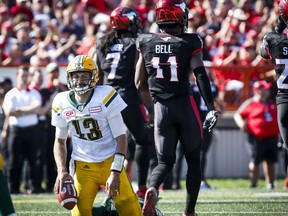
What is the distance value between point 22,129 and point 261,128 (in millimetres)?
3688

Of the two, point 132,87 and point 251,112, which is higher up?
point 132,87

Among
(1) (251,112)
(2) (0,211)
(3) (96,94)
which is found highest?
(3) (96,94)

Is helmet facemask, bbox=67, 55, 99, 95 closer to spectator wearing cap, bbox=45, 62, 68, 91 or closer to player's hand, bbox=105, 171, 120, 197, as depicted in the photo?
player's hand, bbox=105, 171, 120, 197

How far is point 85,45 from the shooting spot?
1370 centimetres

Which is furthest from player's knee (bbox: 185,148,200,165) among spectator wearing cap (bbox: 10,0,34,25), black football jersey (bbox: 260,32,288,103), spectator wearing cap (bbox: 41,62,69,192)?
spectator wearing cap (bbox: 10,0,34,25)

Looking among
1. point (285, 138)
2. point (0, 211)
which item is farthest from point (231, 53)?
point (0, 211)

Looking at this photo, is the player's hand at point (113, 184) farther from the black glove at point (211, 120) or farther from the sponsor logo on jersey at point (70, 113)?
the black glove at point (211, 120)

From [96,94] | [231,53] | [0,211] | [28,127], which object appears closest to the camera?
[0,211]

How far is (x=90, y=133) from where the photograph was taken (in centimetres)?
669

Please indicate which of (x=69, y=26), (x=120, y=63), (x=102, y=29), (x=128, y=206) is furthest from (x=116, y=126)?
(x=69, y=26)

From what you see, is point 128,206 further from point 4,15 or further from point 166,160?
point 4,15

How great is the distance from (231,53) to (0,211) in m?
8.98

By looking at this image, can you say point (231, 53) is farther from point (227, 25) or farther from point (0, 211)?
point (0, 211)

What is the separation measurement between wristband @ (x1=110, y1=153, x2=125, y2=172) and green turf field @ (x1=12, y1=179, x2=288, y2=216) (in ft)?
6.29
